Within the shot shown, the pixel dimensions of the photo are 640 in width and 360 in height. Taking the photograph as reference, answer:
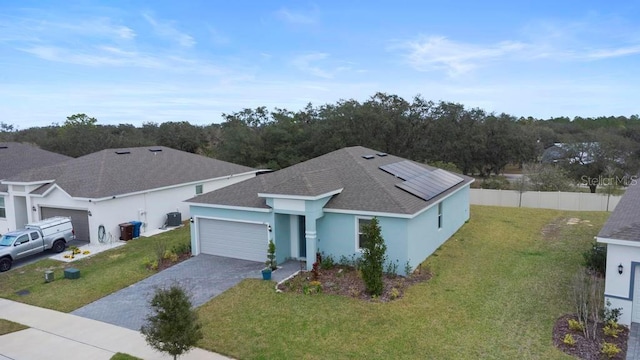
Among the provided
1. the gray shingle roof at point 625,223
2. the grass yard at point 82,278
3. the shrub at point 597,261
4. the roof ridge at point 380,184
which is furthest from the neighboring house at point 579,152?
the grass yard at point 82,278

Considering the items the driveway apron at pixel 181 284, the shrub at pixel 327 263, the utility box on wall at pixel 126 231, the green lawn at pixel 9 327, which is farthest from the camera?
the utility box on wall at pixel 126 231

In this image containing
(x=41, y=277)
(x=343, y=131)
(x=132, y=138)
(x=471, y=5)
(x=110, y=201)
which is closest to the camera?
(x=41, y=277)

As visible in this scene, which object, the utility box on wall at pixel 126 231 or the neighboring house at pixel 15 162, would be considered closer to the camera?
the utility box on wall at pixel 126 231

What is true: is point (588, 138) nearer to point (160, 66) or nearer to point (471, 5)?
point (471, 5)

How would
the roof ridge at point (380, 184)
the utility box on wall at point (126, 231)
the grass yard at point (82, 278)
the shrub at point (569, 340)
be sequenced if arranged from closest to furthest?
the shrub at point (569, 340)
the grass yard at point (82, 278)
the roof ridge at point (380, 184)
the utility box on wall at point (126, 231)

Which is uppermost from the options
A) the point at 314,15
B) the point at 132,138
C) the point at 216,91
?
the point at 314,15

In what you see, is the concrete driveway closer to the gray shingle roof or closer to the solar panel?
the solar panel

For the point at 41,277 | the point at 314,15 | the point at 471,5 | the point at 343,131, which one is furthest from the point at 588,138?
the point at 41,277

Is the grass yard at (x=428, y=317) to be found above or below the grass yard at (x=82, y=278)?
above

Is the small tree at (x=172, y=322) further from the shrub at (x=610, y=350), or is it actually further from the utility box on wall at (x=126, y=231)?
the utility box on wall at (x=126, y=231)
